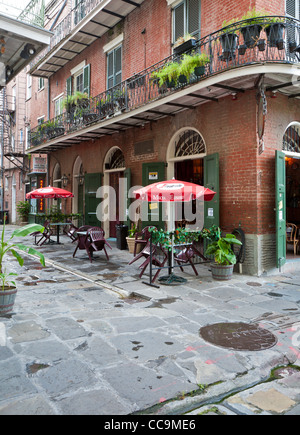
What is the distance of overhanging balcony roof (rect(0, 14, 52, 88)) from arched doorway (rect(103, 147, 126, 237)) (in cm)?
681

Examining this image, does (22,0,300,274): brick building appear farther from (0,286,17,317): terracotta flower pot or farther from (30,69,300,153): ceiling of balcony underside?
(0,286,17,317): terracotta flower pot

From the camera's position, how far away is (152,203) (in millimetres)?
10891

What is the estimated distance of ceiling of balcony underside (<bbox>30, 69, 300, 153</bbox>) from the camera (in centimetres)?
751

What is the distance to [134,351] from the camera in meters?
3.78

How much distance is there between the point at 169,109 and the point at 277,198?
400 centimetres

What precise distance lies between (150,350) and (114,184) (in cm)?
1049

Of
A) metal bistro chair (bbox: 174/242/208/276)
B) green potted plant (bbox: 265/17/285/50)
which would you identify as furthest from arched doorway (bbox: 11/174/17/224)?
green potted plant (bbox: 265/17/285/50)

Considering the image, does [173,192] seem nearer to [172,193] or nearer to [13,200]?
[172,193]

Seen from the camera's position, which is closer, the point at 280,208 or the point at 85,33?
the point at 280,208

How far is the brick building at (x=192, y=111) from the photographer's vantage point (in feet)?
25.2

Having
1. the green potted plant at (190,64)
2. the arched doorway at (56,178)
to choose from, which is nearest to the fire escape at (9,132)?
the arched doorway at (56,178)

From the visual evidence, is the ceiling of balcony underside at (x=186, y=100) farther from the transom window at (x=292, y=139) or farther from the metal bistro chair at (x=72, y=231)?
the metal bistro chair at (x=72, y=231)

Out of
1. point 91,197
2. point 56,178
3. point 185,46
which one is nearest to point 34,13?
point 185,46
